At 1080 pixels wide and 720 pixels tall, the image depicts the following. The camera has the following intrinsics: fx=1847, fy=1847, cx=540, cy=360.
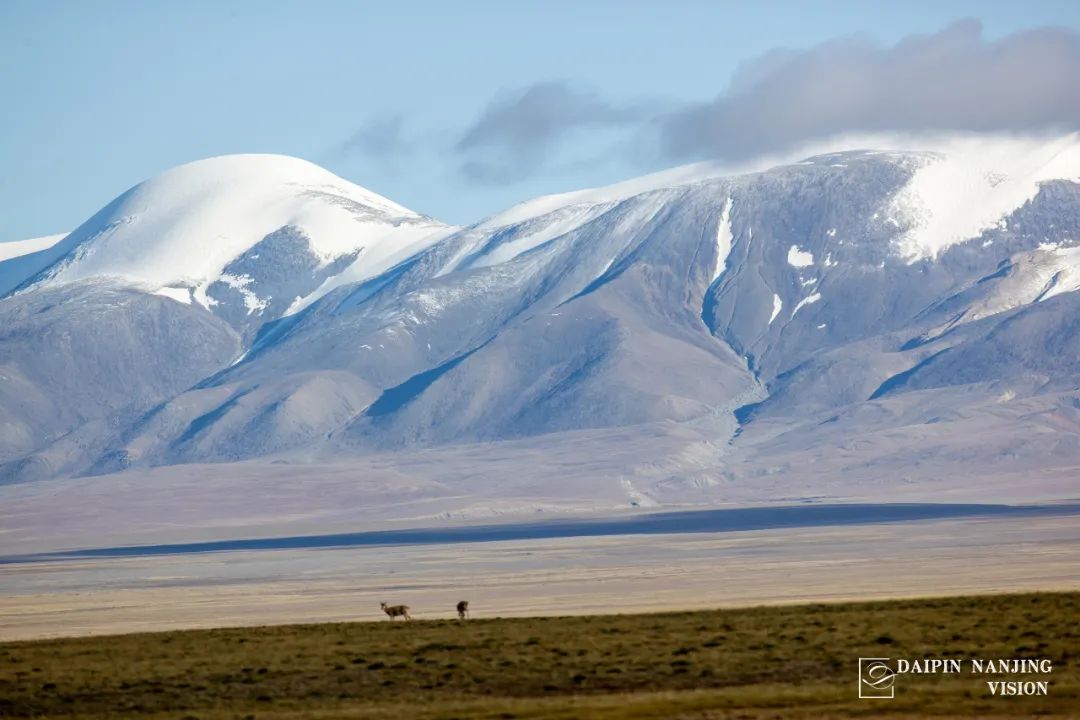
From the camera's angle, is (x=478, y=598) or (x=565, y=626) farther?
(x=478, y=598)

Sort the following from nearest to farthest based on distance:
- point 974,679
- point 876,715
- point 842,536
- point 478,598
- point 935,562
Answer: point 876,715 < point 974,679 < point 478,598 < point 935,562 < point 842,536

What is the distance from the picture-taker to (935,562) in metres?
119

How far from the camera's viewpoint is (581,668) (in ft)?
129

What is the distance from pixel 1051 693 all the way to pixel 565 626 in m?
14.9

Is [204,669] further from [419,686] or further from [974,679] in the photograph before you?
[974,679]

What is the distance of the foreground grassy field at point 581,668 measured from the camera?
34.6 metres

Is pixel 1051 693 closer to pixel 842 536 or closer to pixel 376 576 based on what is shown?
pixel 376 576

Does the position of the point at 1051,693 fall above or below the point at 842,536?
below

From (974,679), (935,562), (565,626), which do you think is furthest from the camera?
(935,562)

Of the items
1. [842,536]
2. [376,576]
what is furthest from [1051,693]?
[842,536]

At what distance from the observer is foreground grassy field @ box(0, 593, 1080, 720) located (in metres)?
34.6

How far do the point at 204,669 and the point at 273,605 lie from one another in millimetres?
61986

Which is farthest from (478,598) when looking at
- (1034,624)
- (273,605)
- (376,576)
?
(1034,624)

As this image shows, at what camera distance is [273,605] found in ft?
335
